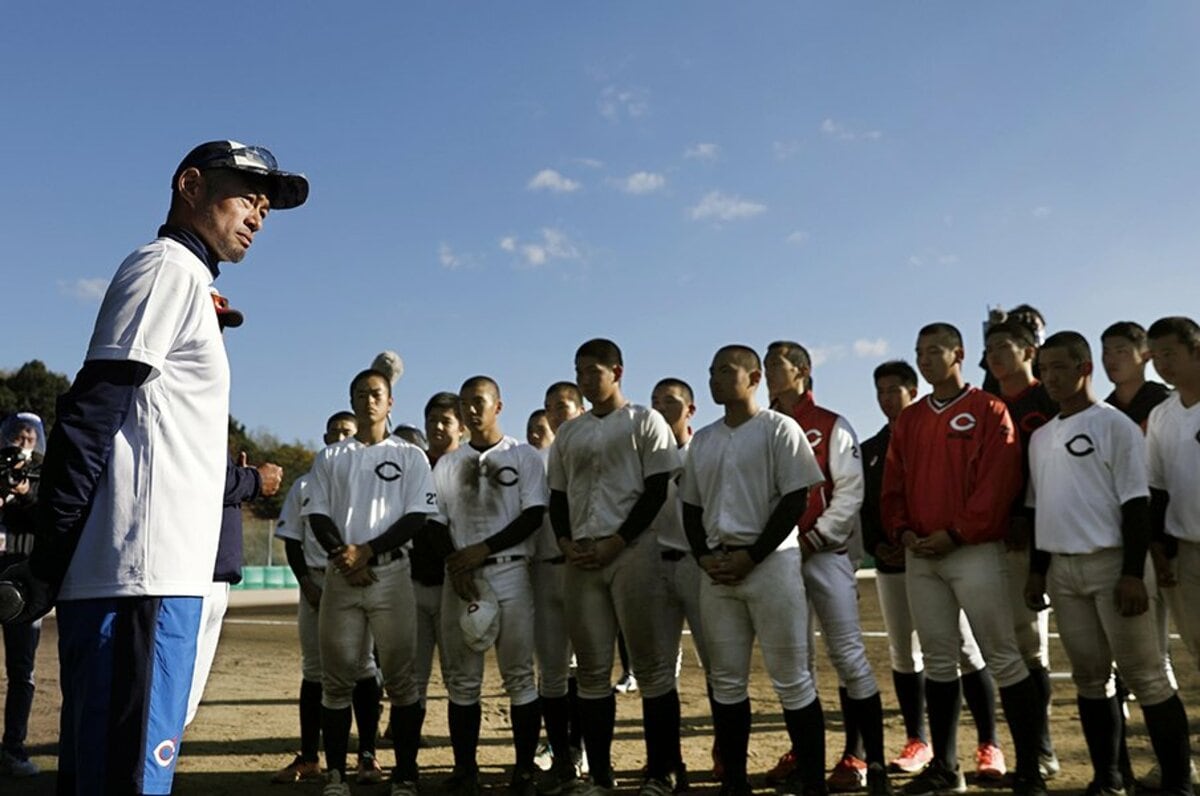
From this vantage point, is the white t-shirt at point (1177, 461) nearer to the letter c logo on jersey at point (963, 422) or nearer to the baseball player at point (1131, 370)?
the baseball player at point (1131, 370)

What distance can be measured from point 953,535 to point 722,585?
1.28 m

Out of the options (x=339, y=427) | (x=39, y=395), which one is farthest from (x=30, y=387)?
(x=339, y=427)

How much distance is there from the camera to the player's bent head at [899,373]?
6980 mm

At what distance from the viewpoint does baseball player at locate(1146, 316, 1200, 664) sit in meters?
5.16

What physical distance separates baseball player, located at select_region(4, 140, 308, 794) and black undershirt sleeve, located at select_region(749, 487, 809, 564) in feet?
10.4

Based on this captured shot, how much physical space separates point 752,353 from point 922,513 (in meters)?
1.32

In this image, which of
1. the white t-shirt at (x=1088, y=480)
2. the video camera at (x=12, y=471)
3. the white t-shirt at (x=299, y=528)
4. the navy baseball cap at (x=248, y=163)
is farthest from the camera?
the white t-shirt at (x=299, y=528)

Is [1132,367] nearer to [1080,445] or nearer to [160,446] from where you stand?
[1080,445]

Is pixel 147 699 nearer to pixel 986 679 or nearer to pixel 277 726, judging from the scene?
pixel 986 679

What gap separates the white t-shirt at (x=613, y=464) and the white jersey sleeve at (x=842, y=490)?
3.15ft

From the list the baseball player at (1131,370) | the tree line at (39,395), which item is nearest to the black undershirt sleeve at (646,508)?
the baseball player at (1131,370)

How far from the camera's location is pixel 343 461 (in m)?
5.89

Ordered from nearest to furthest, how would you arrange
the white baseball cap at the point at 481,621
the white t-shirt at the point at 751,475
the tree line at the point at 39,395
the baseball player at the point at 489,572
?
the white t-shirt at the point at 751,475 < the white baseball cap at the point at 481,621 < the baseball player at the point at 489,572 < the tree line at the point at 39,395

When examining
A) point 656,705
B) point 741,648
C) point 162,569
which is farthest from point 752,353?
point 162,569
